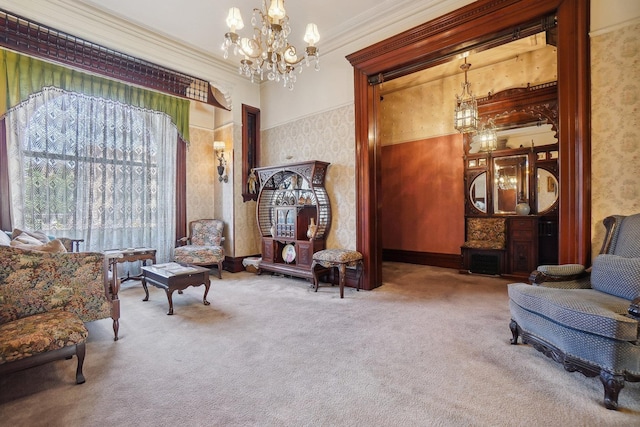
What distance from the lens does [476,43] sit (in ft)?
11.5

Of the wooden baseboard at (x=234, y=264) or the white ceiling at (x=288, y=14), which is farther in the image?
the wooden baseboard at (x=234, y=264)

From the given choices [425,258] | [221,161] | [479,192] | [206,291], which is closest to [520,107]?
[479,192]

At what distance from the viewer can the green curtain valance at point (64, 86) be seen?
3.89m

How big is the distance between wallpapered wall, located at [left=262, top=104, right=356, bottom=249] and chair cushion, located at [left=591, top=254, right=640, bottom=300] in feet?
9.12

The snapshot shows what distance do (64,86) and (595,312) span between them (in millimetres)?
6413

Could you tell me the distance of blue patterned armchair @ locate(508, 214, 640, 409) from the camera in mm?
1761

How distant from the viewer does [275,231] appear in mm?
5246

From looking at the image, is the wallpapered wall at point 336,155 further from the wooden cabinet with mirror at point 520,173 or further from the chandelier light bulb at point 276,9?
the wooden cabinet with mirror at point 520,173

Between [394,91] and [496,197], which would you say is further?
[394,91]

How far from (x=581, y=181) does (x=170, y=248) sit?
5.94m

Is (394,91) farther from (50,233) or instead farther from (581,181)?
(50,233)

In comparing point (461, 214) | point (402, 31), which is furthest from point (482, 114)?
point (402, 31)


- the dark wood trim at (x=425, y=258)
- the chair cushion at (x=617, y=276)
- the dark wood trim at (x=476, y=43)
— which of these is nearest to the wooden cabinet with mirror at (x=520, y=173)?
the dark wood trim at (x=425, y=258)

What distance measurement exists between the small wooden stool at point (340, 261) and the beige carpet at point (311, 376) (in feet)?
2.28
